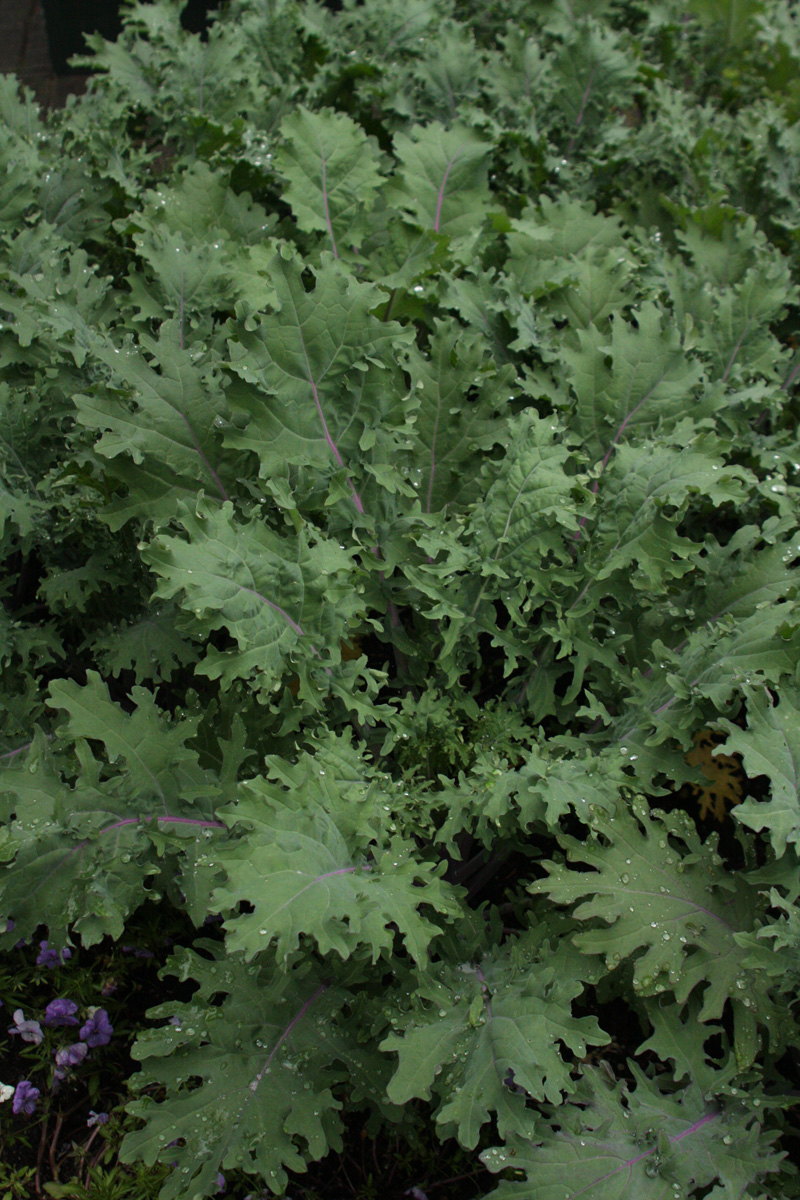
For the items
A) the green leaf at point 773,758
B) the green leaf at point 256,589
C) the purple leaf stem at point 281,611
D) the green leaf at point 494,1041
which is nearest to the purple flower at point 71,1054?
the green leaf at point 494,1041

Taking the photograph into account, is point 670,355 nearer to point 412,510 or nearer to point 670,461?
point 670,461

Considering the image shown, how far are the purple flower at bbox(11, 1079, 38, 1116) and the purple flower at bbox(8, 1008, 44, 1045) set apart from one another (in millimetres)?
97

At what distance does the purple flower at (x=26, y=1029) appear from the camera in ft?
7.07

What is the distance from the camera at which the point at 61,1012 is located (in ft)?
7.05

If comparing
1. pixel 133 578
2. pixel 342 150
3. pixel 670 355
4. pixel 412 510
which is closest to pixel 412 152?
pixel 342 150

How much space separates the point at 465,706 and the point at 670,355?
1176mm

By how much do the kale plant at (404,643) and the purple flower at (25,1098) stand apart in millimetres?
258

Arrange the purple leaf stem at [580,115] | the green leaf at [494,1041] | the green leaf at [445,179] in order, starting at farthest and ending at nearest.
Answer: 1. the purple leaf stem at [580,115]
2. the green leaf at [445,179]
3. the green leaf at [494,1041]

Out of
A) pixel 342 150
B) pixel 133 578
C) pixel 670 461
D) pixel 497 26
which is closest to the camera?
pixel 670 461

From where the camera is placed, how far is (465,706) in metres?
2.32

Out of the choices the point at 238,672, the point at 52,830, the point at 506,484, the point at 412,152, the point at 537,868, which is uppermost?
the point at 412,152

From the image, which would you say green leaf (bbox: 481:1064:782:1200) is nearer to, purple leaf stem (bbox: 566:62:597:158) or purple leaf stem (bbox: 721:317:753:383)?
purple leaf stem (bbox: 721:317:753:383)

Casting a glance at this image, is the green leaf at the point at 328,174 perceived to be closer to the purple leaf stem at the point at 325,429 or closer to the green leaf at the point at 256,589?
the purple leaf stem at the point at 325,429

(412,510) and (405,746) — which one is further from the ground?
(412,510)
